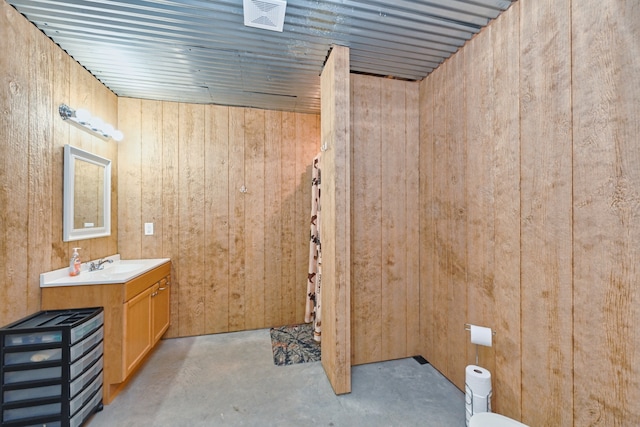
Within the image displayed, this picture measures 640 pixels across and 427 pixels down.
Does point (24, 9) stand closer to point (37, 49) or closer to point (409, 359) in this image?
point (37, 49)

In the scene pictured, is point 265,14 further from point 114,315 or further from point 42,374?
point 42,374

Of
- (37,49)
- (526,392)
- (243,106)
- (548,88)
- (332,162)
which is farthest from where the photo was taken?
(243,106)

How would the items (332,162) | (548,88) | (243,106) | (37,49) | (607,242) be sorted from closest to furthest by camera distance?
(607,242) < (548,88) < (37,49) < (332,162) < (243,106)

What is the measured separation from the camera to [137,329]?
2158mm

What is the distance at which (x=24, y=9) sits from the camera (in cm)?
168

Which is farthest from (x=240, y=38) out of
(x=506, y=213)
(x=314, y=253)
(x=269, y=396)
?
(x=269, y=396)

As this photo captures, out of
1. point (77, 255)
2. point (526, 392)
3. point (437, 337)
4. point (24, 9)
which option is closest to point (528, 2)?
point (526, 392)

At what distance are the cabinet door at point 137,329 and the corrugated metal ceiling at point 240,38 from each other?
196cm

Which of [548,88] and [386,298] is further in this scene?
[386,298]

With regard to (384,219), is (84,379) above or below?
below

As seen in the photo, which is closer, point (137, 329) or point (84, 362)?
point (84, 362)

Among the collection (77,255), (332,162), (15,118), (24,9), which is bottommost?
(77,255)

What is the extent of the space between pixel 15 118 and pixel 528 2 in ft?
10.5

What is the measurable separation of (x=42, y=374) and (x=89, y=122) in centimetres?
190
